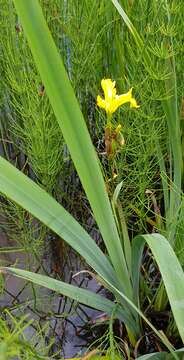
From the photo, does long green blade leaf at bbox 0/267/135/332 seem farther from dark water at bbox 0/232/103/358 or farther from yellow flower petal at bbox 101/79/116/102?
yellow flower petal at bbox 101/79/116/102

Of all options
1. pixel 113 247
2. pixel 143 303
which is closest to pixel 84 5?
pixel 113 247

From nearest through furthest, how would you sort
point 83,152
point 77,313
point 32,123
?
point 83,152, point 32,123, point 77,313

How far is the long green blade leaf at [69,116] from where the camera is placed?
24.7 inches

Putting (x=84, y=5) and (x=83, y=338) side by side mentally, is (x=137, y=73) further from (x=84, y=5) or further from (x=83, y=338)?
(x=83, y=338)

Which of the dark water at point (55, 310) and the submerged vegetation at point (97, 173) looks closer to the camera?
the submerged vegetation at point (97, 173)

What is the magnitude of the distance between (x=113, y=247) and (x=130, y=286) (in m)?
0.09

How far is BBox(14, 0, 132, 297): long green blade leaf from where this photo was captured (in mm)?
627

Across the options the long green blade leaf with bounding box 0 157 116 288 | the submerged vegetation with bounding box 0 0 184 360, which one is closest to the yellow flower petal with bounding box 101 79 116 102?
the submerged vegetation with bounding box 0 0 184 360

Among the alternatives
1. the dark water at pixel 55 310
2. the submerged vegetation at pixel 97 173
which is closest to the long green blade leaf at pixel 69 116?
the submerged vegetation at pixel 97 173

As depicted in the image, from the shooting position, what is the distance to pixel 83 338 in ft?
3.47

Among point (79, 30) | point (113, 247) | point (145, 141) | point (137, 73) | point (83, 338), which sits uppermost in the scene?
point (79, 30)

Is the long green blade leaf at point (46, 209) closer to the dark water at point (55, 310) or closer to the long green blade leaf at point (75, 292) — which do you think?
the long green blade leaf at point (75, 292)

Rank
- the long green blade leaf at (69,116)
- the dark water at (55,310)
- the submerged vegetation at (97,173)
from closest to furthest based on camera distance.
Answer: the long green blade leaf at (69,116)
the submerged vegetation at (97,173)
the dark water at (55,310)

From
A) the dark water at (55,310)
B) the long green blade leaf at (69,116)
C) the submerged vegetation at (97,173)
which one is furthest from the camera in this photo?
the dark water at (55,310)
